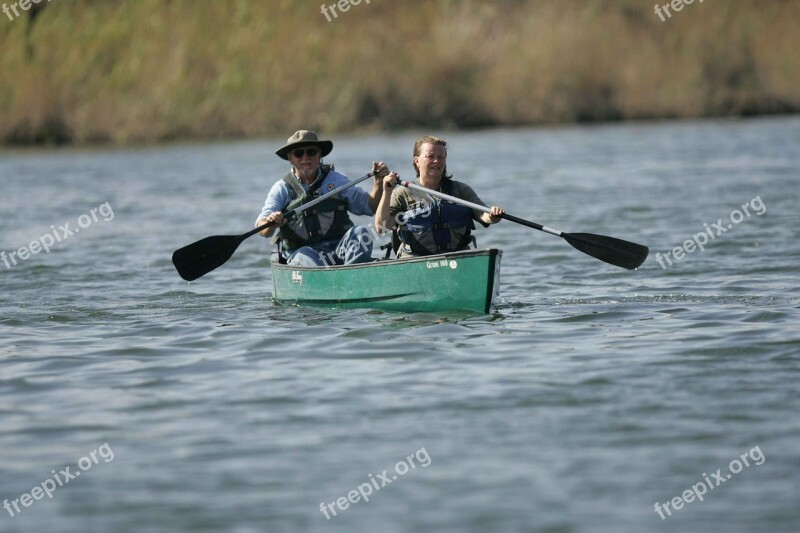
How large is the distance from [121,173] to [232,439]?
55.2 ft

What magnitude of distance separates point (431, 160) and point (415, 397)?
2527 millimetres

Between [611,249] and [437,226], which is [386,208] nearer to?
[437,226]

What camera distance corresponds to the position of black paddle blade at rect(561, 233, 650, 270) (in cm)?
870

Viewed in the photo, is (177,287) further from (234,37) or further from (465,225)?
(234,37)

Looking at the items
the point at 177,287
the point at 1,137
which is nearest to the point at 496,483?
the point at 177,287

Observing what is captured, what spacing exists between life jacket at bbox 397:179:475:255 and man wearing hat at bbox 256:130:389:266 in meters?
0.43

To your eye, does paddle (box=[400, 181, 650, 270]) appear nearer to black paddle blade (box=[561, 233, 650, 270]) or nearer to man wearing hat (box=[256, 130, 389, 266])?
black paddle blade (box=[561, 233, 650, 270])

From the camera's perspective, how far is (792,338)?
7.15m

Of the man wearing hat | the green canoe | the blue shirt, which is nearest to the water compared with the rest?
the green canoe

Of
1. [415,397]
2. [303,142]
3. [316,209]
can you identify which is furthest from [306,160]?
[415,397]

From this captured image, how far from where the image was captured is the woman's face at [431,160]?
27.0ft

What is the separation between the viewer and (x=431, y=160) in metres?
8.25

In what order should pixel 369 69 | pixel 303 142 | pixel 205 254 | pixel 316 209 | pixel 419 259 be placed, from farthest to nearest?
pixel 369 69 < pixel 205 254 < pixel 316 209 < pixel 303 142 < pixel 419 259

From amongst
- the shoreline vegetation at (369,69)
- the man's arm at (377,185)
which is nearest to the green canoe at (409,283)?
the man's arm at (377,185)
